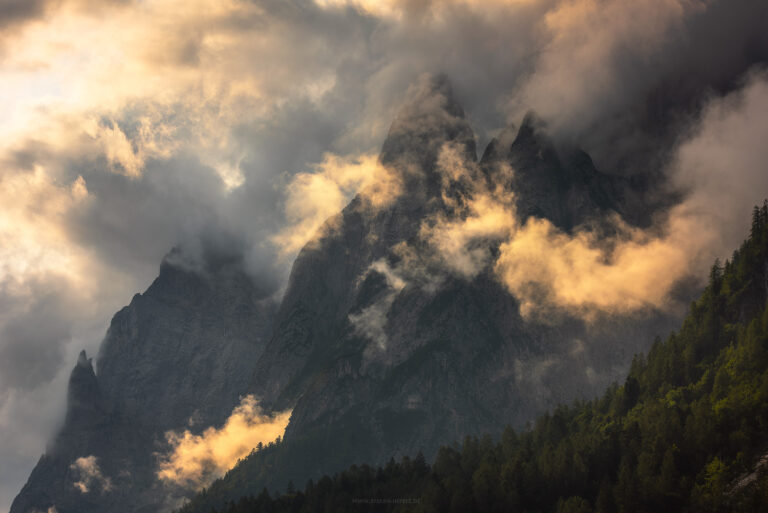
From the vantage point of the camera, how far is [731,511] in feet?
650

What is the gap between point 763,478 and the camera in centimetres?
19762

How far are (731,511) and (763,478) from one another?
1008 cm
